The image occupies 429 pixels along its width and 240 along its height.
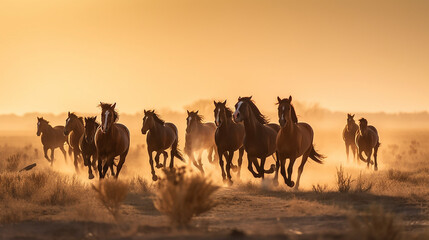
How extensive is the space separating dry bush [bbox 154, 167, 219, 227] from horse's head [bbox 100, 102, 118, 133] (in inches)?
235

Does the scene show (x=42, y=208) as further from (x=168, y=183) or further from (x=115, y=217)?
(x=168, y=183)

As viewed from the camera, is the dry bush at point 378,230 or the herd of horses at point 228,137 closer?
the dry bush at point 378,230

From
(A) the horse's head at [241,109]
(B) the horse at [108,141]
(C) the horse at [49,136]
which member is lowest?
(B) the horse at [108,141]

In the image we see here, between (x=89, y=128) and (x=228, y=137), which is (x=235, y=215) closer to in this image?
(x=228, y=137)

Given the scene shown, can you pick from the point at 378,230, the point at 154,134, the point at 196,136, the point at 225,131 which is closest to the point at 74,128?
the point at 154,134

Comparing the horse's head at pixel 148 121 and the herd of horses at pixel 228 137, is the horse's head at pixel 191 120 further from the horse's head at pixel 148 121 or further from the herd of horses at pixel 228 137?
the horse's head at pixel 148 121

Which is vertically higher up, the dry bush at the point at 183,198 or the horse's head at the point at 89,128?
the horse's head at the point at 89,128

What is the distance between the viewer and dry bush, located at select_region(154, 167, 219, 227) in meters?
9.36

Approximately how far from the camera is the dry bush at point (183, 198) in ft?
30.7

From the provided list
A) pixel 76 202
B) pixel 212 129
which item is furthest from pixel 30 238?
pixel 212 129

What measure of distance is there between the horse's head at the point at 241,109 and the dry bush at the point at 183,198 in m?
6.08

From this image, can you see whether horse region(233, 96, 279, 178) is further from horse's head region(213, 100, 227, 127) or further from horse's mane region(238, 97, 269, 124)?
horse's head region(213, 100, 227, 127)

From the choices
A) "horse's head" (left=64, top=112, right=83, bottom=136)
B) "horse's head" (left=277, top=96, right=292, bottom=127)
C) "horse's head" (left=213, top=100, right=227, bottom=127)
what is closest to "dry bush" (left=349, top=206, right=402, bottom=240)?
"horse's head" (left=277, top=96, right=292, bottom=127)

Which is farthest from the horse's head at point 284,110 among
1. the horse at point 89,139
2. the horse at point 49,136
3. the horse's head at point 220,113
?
the horse at point 49,136
